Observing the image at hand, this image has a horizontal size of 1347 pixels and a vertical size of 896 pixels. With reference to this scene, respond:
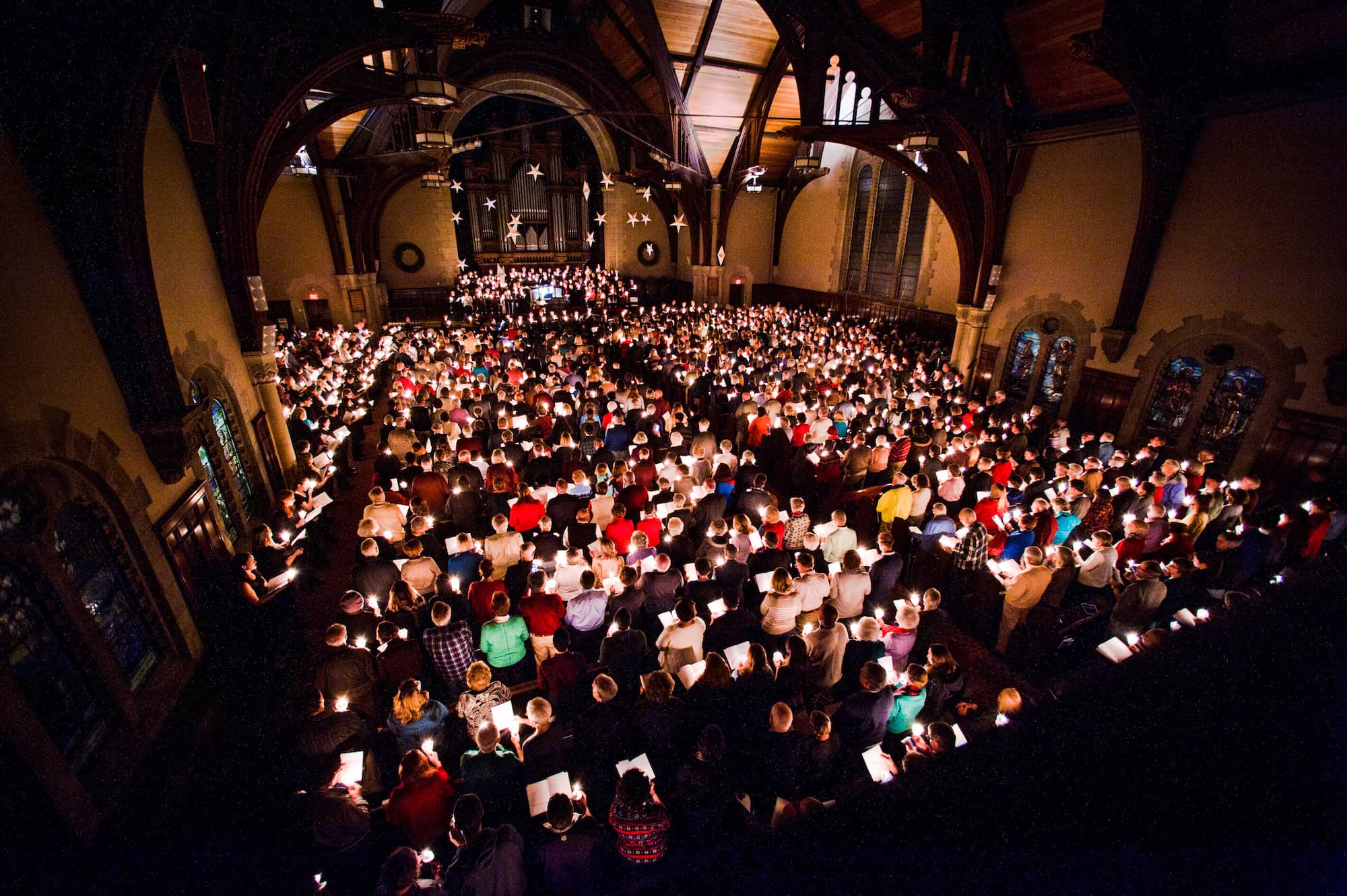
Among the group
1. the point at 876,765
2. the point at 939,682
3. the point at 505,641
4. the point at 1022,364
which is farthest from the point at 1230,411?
the point at 505,641

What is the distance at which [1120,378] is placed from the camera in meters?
11.6

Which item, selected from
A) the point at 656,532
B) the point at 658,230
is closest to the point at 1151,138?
the point at 656,532

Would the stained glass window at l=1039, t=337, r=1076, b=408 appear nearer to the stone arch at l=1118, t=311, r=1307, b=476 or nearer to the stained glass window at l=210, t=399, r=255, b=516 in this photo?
the stone arch at l=1118, t=311, r=1307, b=476

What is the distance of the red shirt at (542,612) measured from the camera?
Result: 4.94 m

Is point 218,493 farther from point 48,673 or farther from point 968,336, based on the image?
point 968,336

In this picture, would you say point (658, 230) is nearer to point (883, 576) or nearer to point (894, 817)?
point (883, 576)

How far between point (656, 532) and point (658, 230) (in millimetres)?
26381

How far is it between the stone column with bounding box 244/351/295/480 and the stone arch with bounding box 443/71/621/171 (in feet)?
55.0

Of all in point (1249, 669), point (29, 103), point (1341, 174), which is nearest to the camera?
point (1249, 669)

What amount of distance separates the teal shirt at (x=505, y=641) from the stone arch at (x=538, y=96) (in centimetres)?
2210

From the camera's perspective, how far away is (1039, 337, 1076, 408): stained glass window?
41.4 ft

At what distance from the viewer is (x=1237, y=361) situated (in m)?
9.69

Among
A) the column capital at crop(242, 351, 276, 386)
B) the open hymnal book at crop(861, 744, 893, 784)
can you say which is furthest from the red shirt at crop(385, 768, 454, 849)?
the column capital at crop(242, 351, 276, 386)

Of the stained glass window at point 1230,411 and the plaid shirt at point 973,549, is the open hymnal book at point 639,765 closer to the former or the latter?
the plaid shirt at point 973,549
